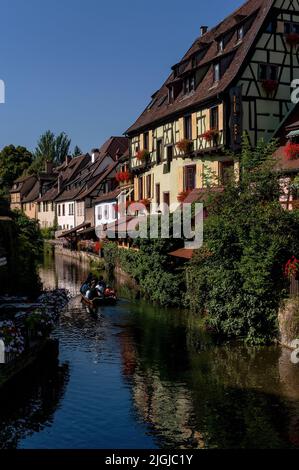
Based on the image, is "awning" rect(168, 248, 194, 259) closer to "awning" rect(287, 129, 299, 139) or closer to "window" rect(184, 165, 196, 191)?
"awning" rect(287, 129, 299, 139)

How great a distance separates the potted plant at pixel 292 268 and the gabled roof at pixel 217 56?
1325 centimetres

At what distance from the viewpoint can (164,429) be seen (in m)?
12.3

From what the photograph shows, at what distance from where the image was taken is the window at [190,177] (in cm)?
3375

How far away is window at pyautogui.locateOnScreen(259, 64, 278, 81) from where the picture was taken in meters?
30.5

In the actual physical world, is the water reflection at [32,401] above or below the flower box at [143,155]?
below

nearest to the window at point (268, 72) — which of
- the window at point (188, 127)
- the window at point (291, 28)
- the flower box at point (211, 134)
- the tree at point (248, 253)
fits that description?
the window at point (291, 28)

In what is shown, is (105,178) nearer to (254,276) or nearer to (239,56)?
(239,56)

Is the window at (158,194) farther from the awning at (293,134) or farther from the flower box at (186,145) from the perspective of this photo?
the awning at (293,134)

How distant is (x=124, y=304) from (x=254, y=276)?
1065cm

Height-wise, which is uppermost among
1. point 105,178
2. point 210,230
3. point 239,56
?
point 239,56

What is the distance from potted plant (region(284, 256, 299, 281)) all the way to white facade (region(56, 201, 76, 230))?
2084 inches

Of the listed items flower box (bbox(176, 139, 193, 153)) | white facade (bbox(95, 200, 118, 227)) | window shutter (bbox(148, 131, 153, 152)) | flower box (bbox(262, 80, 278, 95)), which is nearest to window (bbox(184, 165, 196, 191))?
flower box (bbox(176, 139, 193, 153))

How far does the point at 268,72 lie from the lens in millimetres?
30656
